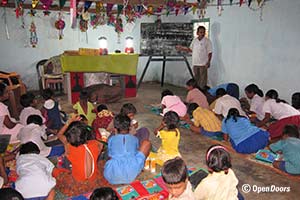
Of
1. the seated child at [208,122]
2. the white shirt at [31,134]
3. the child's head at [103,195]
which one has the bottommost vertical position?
the seated child at [208,122]

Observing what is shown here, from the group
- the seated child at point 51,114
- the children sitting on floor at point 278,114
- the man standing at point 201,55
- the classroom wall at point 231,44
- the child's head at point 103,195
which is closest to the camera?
the child's head at point 103,195

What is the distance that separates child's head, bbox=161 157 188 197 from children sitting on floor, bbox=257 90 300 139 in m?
2.58

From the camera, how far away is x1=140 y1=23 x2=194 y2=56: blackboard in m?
7.18

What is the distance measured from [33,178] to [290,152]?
8.23 feet

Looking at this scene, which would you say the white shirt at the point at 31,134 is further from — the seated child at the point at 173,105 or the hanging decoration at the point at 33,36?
the hanging decoration at the point at 33,36

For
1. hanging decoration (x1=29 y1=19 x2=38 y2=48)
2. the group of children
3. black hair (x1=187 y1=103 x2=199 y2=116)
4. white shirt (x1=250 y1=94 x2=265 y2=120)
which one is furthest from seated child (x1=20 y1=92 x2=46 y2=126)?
hanging decoration (x1=29 y1=19 x2=38 y2=48)

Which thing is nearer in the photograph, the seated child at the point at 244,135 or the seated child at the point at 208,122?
the seated child at the point at 244,135

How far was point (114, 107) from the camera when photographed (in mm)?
5941

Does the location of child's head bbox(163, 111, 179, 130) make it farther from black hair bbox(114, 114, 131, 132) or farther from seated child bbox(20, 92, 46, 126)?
seated child bbox(20, 92, 46, 126)

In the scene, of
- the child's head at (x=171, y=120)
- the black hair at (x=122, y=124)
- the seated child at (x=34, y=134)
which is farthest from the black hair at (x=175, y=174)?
the seated child at (x=34, y=134)

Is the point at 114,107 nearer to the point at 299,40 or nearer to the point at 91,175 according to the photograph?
the point at 91,175

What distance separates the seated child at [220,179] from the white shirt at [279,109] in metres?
2.45

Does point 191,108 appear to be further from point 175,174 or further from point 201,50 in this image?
point 175,174

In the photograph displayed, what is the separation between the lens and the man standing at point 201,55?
20.7 ft
